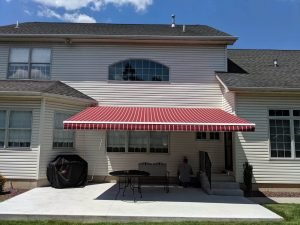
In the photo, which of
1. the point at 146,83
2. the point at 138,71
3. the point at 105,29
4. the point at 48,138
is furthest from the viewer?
the point at 105,29

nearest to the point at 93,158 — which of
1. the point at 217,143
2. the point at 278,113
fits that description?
the point at 217,143

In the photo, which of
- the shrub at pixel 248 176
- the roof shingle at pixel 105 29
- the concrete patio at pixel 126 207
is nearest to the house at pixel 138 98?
the roof shingle at pixel 105 29

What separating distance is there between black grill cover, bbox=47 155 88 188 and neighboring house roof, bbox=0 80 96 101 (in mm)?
3494

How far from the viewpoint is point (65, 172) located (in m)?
14.8

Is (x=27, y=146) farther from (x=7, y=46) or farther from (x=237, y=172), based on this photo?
(x=237, y=172)

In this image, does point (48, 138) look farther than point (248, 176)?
Yes

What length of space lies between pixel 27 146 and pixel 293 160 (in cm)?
1353

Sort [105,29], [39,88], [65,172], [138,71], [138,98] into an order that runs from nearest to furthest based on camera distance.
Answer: [65,172]
[39,88]
[138,98]
[138,71]
[105,29]

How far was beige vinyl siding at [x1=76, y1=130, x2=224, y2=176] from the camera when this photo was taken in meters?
17.0

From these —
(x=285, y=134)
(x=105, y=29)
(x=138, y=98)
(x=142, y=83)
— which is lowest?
(x=285, y=134)

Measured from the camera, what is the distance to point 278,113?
1529cm

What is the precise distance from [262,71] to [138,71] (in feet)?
24.8

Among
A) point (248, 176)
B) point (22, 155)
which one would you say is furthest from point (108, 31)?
point (248, 176)

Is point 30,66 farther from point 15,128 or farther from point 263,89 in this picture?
point 263,89
